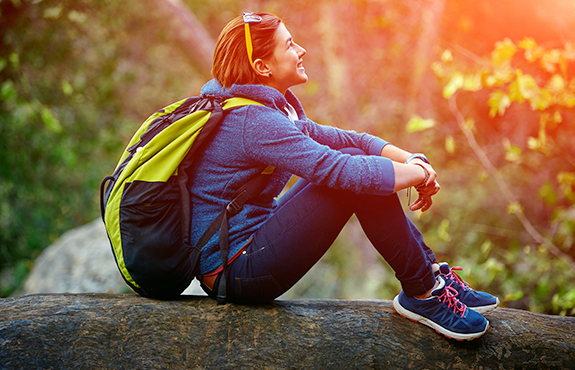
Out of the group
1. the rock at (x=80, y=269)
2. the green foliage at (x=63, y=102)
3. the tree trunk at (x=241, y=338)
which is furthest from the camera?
the green foliage at (x=63, y=102)

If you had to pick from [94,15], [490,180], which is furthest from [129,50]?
[490,180]

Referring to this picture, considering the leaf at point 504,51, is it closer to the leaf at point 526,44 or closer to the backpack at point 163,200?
the leaf at point 526,44

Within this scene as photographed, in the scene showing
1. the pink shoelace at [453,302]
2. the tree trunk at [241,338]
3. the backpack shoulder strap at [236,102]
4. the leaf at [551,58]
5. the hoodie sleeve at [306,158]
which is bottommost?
the tree trunk at [241,338]

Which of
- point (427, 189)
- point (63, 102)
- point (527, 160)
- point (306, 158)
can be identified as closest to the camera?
point (306, 158)

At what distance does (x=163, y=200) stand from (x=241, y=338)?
1.97 ft

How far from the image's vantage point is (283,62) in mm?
1811

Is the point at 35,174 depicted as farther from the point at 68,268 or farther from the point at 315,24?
the point at 315,24

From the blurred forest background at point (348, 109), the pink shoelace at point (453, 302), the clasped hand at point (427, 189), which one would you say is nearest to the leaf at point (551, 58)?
the blurred forest background at point (348, 109)

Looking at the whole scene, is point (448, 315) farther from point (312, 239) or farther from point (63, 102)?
point (63, 102)

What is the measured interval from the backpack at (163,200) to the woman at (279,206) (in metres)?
0.04

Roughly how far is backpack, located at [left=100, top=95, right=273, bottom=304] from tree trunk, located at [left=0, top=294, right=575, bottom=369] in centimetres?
14

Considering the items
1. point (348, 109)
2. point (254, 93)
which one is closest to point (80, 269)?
point (254, 93)

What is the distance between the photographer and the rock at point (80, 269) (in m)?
3.93

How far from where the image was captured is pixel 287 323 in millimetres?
1805
